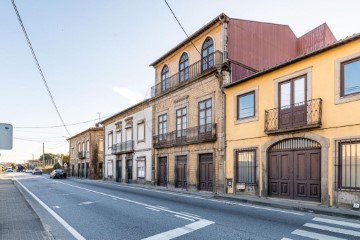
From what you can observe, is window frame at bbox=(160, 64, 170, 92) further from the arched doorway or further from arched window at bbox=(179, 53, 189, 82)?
the arched doorway

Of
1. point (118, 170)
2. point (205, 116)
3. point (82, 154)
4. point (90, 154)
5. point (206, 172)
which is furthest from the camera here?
point (82, 154)

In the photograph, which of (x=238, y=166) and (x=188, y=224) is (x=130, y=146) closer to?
(x=238, y=166)

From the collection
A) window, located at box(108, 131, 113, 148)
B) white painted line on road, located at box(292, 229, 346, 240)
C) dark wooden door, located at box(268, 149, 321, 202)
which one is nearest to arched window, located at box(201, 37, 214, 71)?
dark wooden door, located at box(268, 149, 321, 202)

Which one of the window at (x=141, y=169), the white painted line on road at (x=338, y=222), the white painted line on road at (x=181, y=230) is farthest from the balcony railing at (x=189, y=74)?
the white painted line on road at (x=181, y=230)

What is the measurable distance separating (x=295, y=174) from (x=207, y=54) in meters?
9.65

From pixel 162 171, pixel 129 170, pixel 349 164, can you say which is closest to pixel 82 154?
pixel 129 170

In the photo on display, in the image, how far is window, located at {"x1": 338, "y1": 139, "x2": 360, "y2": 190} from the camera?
34.8 feet

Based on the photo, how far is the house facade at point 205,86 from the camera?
1752cm

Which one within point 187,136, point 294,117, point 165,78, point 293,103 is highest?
point 165,78

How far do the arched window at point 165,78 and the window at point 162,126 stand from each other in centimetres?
234

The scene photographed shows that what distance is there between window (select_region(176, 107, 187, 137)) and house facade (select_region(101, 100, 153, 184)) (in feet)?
13.9

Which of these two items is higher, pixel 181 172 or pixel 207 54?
pixel 207 54

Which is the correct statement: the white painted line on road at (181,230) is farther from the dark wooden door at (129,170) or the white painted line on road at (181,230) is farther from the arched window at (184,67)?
the dark wooden door at (129,170)

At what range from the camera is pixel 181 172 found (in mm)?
20859
